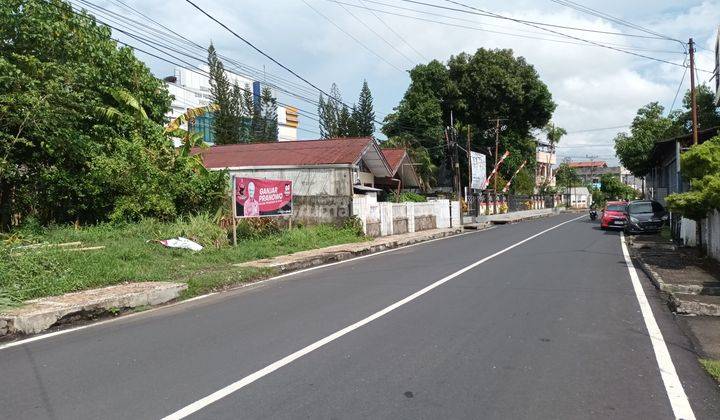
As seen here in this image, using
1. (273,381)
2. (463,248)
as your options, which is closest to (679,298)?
(273,381)

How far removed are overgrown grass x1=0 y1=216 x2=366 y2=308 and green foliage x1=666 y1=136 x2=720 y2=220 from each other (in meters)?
9.34

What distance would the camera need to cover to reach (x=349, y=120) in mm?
66375

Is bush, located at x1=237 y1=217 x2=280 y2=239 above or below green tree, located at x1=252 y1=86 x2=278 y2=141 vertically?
below

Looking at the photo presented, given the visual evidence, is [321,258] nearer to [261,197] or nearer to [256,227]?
[261,197]

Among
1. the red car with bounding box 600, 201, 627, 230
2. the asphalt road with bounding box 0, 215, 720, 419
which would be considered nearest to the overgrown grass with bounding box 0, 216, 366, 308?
the asphalt road with bounding box 0, 215, 720, 419

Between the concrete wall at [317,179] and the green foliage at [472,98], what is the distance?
2550 cm

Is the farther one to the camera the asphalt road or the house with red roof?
the house with red roof

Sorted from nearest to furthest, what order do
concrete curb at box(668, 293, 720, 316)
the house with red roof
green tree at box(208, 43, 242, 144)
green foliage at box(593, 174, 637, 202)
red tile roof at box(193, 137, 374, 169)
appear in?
concrete curb at box(668, 293, 720, 316) < the house with red roof < red tile roof at box(193, 137, 374, 169) < green tree at box(208, 43, 242, 144) < green foliage at box(593, 174, 637, 202)

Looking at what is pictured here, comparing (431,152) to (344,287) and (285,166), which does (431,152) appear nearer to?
(285,166)

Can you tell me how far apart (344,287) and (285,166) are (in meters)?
15.4

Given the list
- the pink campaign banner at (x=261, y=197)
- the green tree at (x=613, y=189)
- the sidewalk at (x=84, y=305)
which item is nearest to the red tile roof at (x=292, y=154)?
the pink campaign banner at (x=261, y=197)

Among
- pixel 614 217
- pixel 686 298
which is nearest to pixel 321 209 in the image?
pixel 614 217

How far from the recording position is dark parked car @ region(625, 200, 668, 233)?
25.1m

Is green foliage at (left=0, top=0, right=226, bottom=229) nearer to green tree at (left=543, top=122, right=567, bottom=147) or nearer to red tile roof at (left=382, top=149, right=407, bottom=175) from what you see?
red tile roof at (left=382, top=149, right=407, bottom=175)
